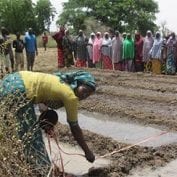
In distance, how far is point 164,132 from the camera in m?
8.22

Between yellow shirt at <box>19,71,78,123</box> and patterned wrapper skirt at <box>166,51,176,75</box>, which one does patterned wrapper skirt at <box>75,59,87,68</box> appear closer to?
patterned wrapper skirt at <box>166,51,176,75</box>

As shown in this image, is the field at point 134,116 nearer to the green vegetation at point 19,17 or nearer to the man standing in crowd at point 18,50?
the man standing in crowd at point 18,50

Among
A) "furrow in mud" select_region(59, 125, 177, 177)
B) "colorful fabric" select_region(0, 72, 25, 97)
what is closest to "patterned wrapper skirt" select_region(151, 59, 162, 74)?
"furrow in mud" select_region(59, 125, 177, 177)

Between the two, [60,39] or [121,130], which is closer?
[121,130]

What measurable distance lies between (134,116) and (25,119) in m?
4.22

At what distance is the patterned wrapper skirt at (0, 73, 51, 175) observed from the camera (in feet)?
17.2

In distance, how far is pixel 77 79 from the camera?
17.3 ft

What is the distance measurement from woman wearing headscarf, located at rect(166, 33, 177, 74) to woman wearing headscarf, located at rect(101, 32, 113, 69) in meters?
2.23

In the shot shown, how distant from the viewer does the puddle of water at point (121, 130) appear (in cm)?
775

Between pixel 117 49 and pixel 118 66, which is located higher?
pixel 117 49

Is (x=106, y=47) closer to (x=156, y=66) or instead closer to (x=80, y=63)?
(x=80, y=63)

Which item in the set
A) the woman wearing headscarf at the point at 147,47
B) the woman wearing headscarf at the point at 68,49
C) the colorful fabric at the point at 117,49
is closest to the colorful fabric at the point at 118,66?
the colorful fabric at the point at 117,49

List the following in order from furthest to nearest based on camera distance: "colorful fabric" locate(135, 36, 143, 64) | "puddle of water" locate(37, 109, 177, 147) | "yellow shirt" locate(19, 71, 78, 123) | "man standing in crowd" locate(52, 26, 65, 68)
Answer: "man standing in crowd" locate(52, 26, 65, 68)
"colorful fabric" locate(135, 36, 143, 64)
"puddle of water" locate(37, 109, 177, 147)
"yellow shirt" locate(19, 71, 78, 123)

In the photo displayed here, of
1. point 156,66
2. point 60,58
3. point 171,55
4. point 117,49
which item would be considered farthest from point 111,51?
point 171,55
